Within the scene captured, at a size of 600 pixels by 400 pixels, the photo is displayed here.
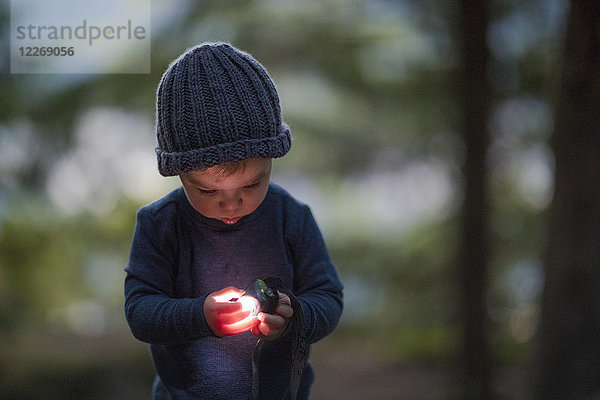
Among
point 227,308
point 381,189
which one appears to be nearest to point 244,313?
point 227,308

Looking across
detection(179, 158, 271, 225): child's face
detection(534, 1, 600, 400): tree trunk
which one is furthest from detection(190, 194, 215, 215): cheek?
detection(534, 1, 600, 400): tree trunk

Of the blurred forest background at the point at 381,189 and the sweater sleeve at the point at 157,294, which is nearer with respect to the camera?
the sweater sleeve at the point at 157,294

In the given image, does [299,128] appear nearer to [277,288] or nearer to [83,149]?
[83,149]

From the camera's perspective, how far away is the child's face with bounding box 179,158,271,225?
784mm

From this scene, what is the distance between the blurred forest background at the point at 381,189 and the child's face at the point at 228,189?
44.1 inches

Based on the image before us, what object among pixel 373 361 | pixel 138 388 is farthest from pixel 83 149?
pixel 373 361

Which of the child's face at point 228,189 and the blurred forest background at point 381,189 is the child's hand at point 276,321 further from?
the blurred forest background at point 381,189

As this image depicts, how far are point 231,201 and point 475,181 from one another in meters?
1.97

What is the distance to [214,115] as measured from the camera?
2.48 ft

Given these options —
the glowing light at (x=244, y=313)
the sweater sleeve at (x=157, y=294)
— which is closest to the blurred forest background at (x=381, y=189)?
the sweater sleeve at (x=157, y=294)

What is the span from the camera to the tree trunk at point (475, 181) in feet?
8.34

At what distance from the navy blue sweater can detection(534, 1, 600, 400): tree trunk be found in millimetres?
1206

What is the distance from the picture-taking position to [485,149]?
101 inches

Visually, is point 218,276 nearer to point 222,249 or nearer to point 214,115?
point 222,249
